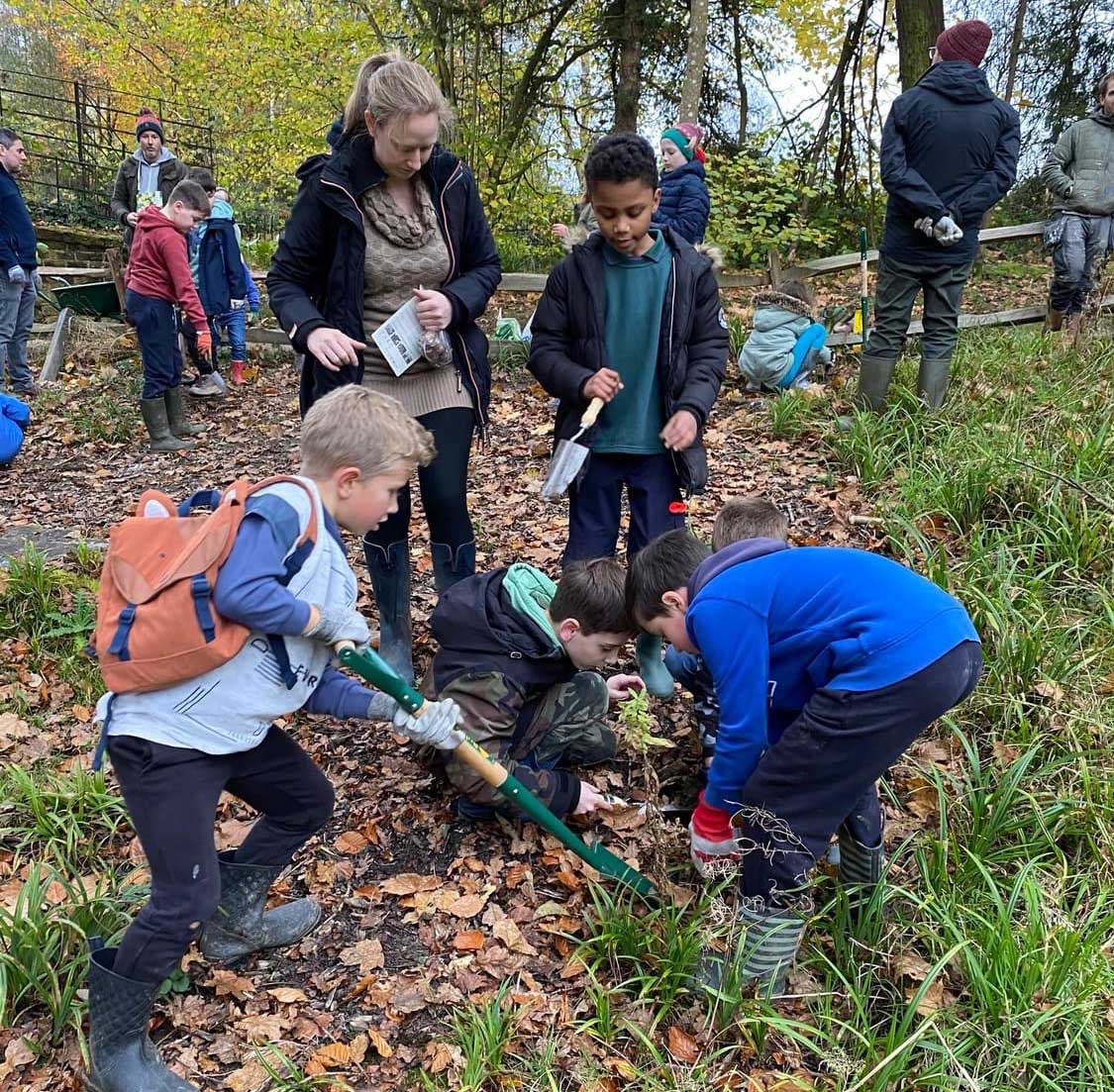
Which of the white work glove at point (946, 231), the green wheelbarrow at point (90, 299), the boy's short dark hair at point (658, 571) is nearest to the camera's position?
the boy's short dark hair at point (658, 571)

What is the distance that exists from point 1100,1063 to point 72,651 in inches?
164

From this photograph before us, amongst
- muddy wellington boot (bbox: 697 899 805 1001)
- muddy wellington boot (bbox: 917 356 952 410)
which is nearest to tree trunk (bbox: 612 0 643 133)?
muddy wellington boot (bbox: 917 356 952 410)

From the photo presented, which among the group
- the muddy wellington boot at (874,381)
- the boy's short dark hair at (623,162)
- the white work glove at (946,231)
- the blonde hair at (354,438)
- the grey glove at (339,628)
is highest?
the boy's short dark hair at (623,162)

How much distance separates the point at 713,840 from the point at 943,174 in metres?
4.74

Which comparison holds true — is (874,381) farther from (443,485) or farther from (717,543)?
(443,485)

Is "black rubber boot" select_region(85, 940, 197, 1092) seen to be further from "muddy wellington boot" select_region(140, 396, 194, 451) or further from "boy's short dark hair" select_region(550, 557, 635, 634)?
"muddy wellington boot" select_region(140, 396, 194, 451)

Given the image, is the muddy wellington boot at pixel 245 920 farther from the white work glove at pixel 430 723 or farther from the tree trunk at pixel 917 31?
the tree trunk at pixel 917 31

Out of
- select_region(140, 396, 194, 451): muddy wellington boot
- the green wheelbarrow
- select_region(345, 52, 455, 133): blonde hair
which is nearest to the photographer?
select_region(345, 52, 455, 133): blonde hair

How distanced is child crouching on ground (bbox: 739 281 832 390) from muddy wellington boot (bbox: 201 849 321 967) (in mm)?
5694

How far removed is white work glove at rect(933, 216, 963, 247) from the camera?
17.4 feet

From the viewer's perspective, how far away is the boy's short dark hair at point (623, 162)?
2.99 meters

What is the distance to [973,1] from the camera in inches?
516

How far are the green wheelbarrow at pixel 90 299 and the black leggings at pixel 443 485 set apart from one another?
9.12 m

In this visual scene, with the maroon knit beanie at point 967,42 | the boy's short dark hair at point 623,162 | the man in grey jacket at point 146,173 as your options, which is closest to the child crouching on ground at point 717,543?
the boy's short dark hair at point 623,162
